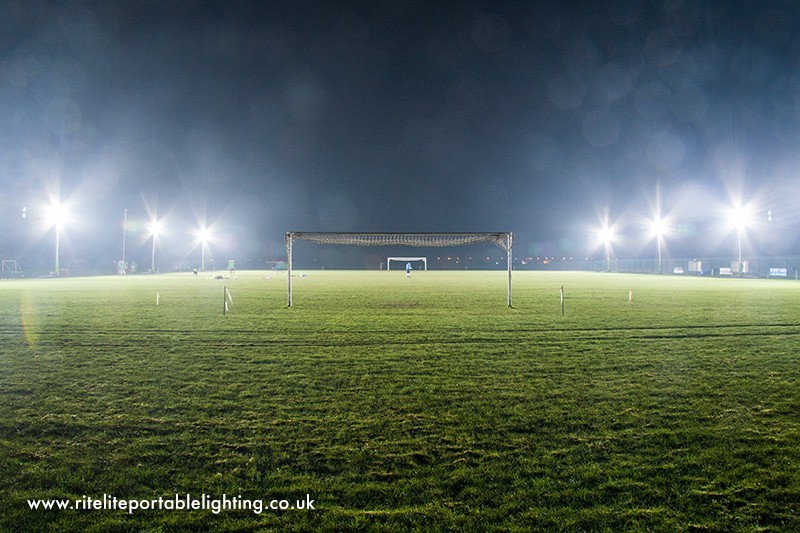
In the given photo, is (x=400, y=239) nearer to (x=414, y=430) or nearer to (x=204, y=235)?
(x=414, y=430)

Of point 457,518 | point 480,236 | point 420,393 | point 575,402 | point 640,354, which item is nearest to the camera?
point 457,518

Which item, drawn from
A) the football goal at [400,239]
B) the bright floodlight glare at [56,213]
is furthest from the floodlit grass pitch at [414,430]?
the bright floodlight glare at [56,213]

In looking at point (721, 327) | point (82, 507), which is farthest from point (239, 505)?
point (721, 327)

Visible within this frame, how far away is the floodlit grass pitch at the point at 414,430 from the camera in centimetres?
395

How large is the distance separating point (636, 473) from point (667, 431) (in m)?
1.44

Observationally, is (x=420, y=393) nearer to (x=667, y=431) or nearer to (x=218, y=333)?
(x=667, y=431)

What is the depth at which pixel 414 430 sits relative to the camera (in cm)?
568

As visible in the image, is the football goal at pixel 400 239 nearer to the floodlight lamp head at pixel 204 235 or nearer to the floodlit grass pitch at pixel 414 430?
the floodlit grass pitch at pixel 414 430

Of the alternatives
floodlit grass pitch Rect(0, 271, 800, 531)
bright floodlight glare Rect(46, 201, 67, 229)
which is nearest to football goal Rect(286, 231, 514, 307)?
floodlit grass pitch Rect(0, 271, 800, 531)

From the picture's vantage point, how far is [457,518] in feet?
12.4

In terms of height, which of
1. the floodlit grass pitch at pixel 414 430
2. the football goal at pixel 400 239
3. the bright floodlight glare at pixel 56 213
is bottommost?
the floodlit grass pitch at pixel 414 430

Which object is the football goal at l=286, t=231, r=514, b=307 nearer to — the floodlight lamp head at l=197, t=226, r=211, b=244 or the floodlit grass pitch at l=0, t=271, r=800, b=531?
the floodlit grass pitch at l=0, t=271, r=800, b=531

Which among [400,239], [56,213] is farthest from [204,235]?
[400,239]

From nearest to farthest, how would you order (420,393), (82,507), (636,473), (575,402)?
(82,507), (636,473), (575,402), (420,393)
